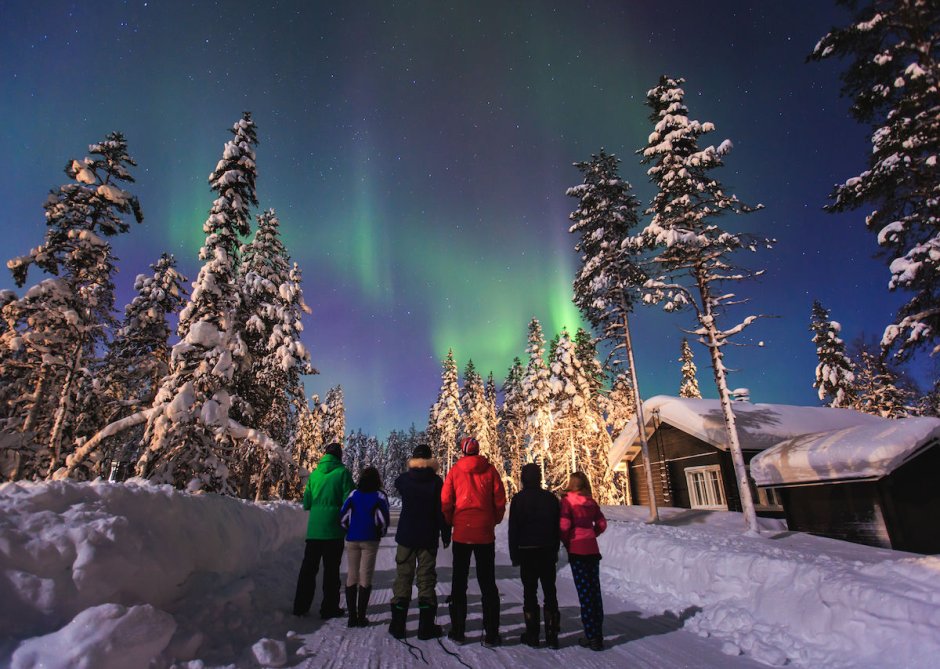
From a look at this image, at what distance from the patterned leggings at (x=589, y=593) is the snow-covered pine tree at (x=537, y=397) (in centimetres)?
2736

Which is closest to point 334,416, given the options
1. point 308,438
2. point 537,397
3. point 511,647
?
point 308,438

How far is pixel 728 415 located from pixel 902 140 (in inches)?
349

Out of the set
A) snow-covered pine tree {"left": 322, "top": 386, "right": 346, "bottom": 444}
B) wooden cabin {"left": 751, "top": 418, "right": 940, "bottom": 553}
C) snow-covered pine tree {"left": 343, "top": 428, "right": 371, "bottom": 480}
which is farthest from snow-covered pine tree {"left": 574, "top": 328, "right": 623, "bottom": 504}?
snow-covered pine tree {"left": 343, "top": 428, "right": 371, "bottom": 480}

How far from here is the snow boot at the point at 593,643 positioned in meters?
5.02

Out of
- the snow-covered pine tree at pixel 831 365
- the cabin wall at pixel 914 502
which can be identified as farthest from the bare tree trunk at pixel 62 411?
the snow-covered pine tree at pixel 831 365

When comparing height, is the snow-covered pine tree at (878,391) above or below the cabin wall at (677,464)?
above

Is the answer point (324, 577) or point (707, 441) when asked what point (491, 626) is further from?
point (707, 441)

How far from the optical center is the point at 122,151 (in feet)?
57.4

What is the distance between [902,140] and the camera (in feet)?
37.3

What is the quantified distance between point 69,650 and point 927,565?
872 cm

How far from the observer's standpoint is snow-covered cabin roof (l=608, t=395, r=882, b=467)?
67.7 feet

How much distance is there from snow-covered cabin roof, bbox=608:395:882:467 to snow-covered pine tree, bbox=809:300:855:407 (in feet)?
39.7

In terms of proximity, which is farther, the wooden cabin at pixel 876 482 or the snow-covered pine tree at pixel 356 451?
the snow-covered pine tree at pixel 356 451

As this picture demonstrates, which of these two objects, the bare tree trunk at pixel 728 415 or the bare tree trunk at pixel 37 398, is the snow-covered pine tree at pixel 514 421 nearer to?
the bare tree trunk at pixel 728 415
